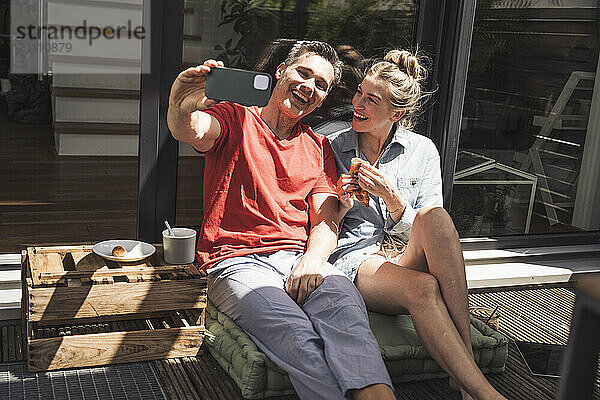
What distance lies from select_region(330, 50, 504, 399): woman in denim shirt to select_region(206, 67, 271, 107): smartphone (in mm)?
520

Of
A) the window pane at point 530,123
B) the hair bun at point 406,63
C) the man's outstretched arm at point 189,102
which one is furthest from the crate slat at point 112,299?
the window pane at point 530,123

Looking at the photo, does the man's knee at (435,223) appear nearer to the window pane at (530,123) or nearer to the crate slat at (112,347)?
the crate slat at (112,347)

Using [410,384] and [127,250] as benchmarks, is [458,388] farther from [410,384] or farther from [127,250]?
[127,250]

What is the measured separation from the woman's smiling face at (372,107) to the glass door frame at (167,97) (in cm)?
70

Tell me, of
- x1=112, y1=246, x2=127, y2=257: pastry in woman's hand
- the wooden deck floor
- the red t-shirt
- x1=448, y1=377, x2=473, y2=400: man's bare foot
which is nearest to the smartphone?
the red t-shirt

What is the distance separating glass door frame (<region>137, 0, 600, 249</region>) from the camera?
269 centimetres

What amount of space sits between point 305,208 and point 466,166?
1.15 meters

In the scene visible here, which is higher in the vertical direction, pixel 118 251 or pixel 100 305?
pixel 118 251

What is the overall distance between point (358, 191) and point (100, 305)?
0.92 m

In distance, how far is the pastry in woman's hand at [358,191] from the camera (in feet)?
7.96

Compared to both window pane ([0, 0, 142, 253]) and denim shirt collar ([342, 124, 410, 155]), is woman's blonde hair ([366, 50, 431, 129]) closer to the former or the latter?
denim shirt collar ([342, 124, 410, 155])

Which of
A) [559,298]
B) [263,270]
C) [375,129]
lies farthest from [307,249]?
[559,298]

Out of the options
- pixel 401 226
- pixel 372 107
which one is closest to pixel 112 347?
pixel 401 226

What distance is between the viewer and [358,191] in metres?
2.44
